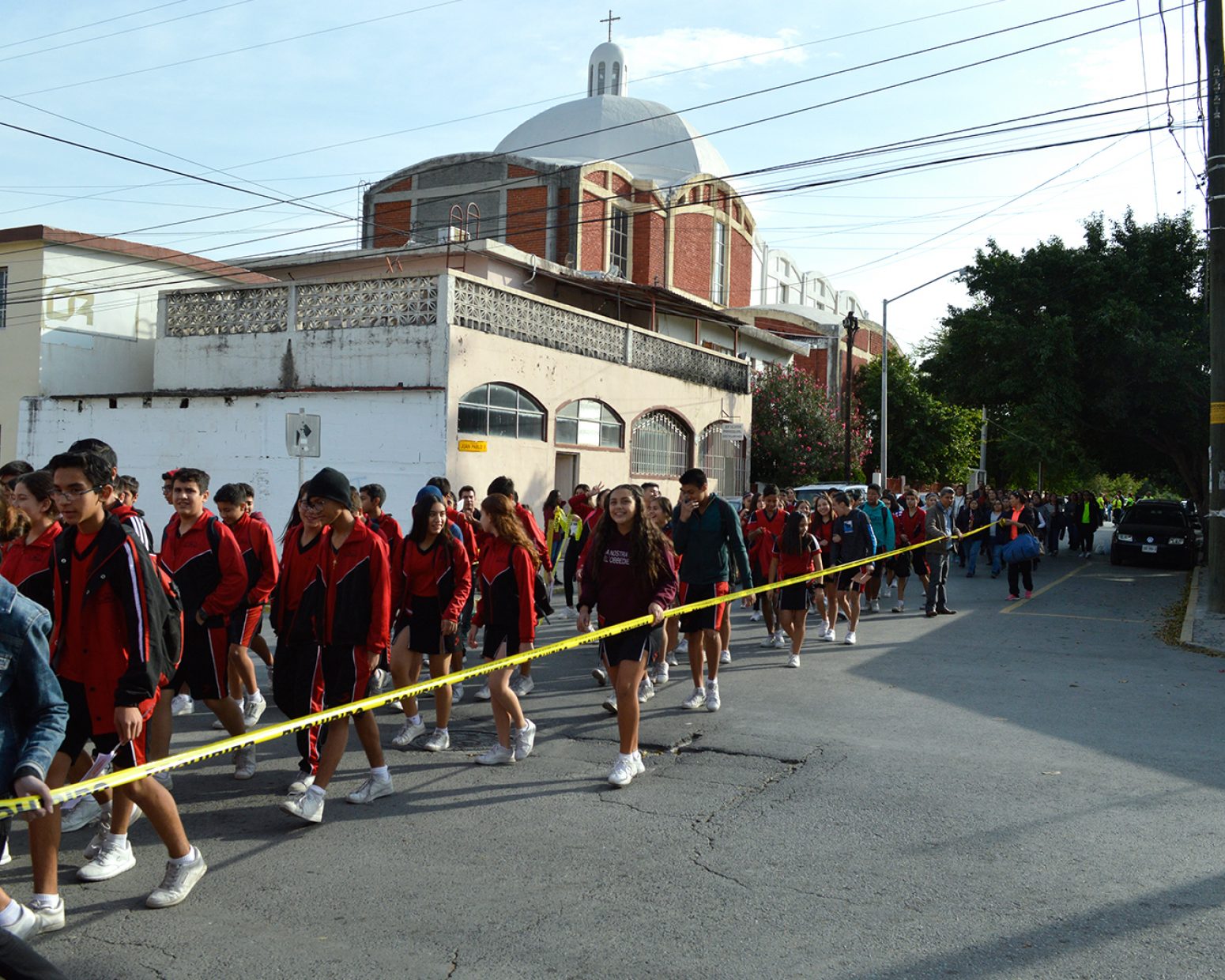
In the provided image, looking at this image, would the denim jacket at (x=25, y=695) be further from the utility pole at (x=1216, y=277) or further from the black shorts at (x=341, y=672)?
the utility pole at (x=1216, y=277)

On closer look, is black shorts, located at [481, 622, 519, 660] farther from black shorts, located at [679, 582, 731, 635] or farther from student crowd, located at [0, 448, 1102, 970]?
black shorts, located at [679, 582, 731, 635]

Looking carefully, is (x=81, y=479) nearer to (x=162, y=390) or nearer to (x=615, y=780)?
(x=615, y=780)

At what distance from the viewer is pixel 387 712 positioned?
8.44m

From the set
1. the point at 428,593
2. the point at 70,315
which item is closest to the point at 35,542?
the point at 428,593

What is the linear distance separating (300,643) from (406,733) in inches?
77.5

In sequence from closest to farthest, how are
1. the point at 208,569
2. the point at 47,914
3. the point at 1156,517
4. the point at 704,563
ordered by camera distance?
1. the point at 47,914
2. the point at 208,569
3. the point at 704,563
4. the point at 1156,517

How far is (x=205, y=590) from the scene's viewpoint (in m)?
6.74

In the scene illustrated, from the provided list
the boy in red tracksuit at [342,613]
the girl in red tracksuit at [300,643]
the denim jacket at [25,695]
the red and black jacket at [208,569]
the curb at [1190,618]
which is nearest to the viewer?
the denim jacket at [25,695]

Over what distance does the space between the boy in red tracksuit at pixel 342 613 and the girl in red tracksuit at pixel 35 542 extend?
1235 millimetres

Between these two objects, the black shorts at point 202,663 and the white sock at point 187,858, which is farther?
the black shorts at point 202,663

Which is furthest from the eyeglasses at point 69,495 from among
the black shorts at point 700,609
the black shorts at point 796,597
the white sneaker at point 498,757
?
the black shorts at point 796,597

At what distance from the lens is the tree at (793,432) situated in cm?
3522

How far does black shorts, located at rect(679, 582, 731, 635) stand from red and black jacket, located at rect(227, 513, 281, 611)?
3.15 metres

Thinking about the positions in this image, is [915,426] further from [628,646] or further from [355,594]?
[355,594]
